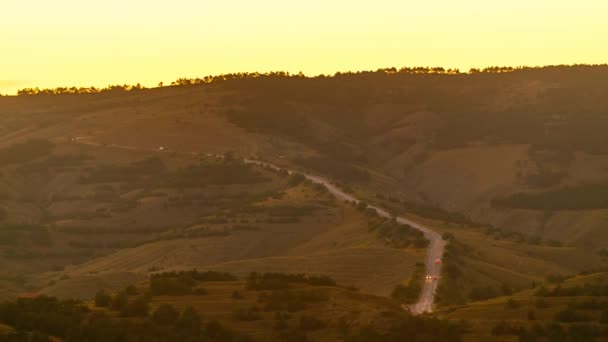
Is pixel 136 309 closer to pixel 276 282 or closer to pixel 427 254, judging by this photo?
pixel 276 282

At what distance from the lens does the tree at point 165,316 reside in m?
60.4

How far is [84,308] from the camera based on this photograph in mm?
62969

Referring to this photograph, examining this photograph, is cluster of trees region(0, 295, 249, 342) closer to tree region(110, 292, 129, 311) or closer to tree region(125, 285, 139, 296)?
tree region(110, 292, 129, 311)

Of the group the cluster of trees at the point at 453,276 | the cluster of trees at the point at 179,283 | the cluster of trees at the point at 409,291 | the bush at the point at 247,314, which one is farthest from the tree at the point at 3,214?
the bush at the point at 247,314

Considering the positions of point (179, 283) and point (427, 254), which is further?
point (427, 254)

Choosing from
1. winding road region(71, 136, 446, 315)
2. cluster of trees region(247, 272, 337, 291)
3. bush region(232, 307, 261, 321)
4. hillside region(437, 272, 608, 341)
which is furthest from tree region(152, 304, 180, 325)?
winding road region(71, 136, 446, 315)

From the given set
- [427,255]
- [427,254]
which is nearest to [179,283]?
[427,255]

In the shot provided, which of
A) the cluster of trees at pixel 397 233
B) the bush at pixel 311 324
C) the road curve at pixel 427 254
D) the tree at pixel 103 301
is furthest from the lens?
the cluster of trees at pixel 397 233

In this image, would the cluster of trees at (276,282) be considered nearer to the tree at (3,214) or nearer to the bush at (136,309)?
the bush at (136,309)

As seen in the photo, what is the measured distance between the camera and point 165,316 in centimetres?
6100

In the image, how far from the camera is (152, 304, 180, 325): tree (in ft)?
198

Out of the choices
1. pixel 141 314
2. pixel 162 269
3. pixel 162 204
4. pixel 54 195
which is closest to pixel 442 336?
pixel 141 314

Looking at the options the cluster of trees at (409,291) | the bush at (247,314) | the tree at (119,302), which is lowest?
the cluster of trees at (409,291)

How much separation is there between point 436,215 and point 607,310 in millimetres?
105759
